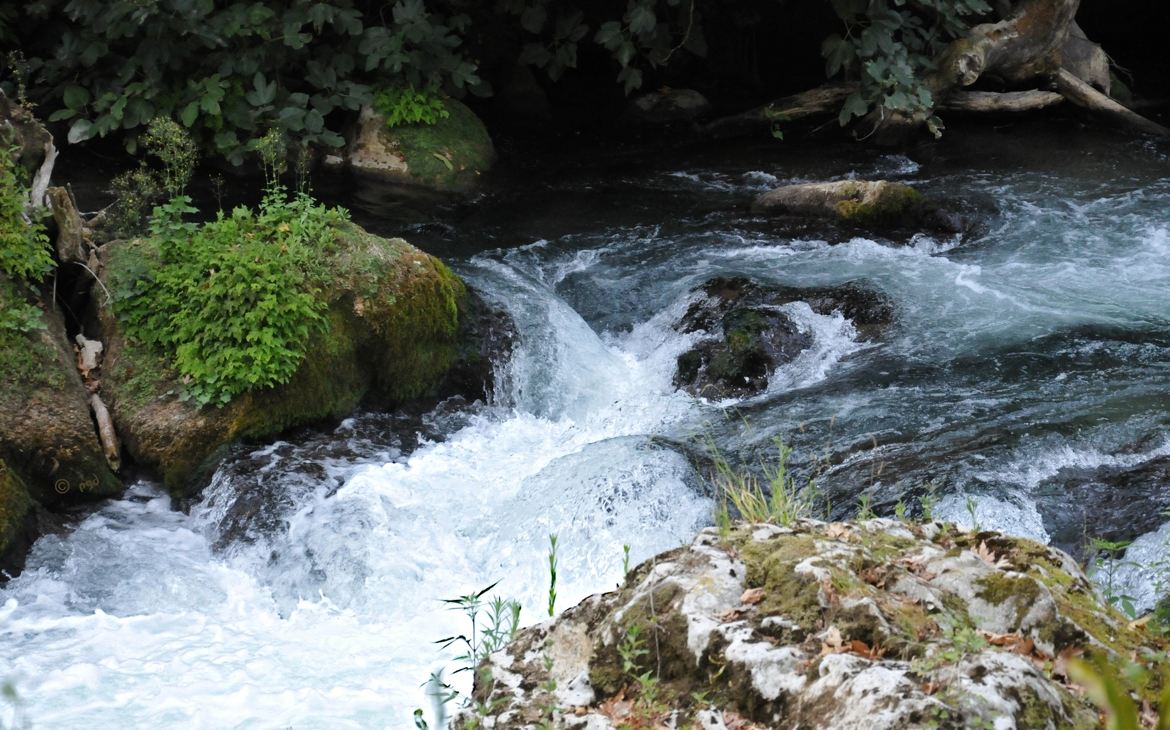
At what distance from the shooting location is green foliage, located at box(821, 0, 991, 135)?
1159 centimetres

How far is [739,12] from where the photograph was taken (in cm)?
1512

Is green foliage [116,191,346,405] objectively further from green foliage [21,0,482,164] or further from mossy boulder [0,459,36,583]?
green foliage [21,0,482,164]

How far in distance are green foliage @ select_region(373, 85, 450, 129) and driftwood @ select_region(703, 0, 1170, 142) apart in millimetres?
3874

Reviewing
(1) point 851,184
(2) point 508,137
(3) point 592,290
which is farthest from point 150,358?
(2) point 508,137

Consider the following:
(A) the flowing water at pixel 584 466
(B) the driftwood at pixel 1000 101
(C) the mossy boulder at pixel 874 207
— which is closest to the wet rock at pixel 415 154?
(A) the flowing water at pixel 584 466

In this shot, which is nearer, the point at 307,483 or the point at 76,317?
the point at 307,483

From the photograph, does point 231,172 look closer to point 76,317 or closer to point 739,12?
point 76,317

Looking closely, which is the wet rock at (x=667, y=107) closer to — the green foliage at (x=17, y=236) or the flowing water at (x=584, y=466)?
the flowing water at (x=584, y=466)

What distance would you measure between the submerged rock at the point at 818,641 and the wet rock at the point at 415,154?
29.7ft

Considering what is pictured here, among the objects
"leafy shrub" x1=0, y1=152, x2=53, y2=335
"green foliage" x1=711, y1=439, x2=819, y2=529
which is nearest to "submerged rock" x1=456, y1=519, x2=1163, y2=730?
"green foliage" x1=711, y1=439, x2=819, y2=529

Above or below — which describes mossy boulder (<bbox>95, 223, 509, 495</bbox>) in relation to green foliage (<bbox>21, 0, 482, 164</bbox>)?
below

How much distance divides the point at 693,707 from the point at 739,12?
1367 cm

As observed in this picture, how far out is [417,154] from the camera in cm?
1192

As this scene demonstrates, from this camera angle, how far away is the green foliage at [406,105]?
12.0 metres
